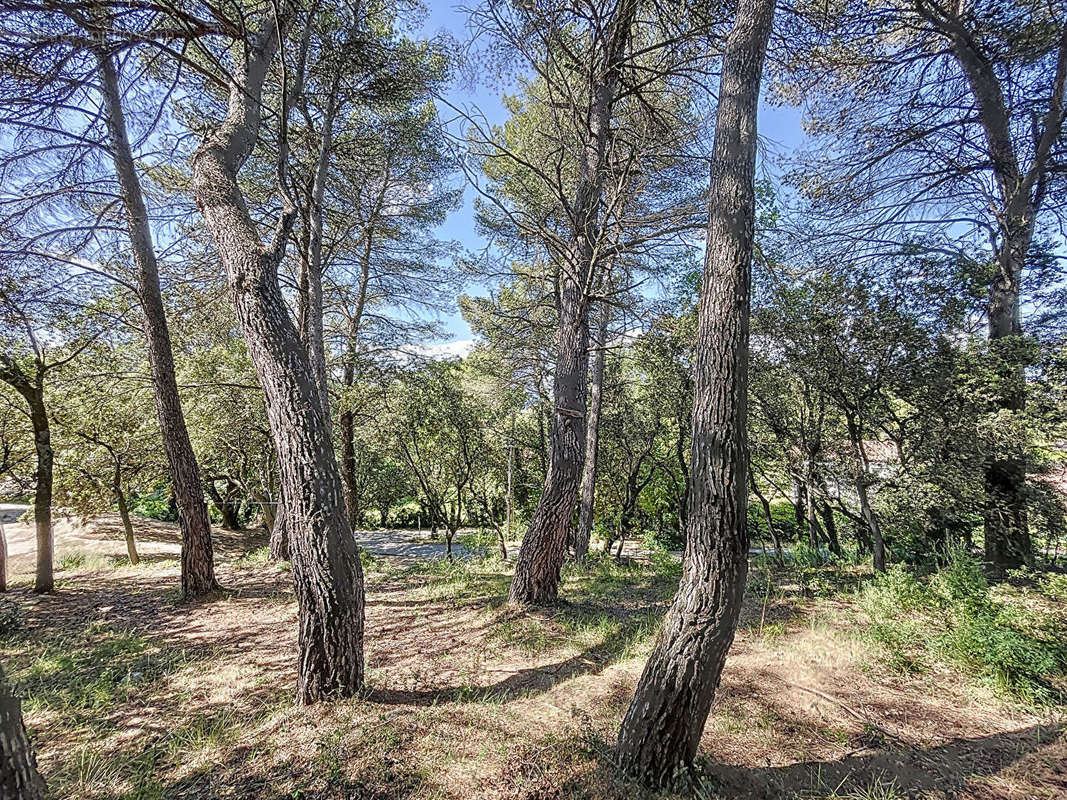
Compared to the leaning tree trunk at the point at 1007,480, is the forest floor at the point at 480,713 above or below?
below

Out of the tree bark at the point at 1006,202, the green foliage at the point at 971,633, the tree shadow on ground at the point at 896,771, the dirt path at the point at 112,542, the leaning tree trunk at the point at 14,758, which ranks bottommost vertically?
the dirt path at the point at 112,542

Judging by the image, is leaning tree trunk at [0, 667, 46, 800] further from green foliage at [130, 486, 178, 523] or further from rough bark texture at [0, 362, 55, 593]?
green foliage at [130, 486, 178, 523]

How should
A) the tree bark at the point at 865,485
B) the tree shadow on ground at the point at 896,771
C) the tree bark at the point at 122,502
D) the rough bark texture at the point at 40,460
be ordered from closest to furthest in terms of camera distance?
1. the tree shadow on ground at the point at 896,771
2. the rough bark texture at the point at 40,460
3. the tree bark at the point at 865,485
4. the tree bark at the point at 122,502

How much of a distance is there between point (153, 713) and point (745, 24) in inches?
222

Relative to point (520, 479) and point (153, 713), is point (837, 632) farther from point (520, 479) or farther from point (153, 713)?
point (520, 479)

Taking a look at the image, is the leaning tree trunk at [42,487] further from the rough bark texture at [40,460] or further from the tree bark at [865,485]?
the tree bark at [865,485]

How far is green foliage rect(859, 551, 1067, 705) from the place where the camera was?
9.40 feet

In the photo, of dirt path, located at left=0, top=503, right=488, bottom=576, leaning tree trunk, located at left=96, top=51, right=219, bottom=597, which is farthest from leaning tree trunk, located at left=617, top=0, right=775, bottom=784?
dirt path, located at left=0, top=503, right=488, bottom=576

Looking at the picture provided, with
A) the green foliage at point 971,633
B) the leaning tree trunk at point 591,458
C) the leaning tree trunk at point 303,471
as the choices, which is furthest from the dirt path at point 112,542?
the green foliage at point 971,633

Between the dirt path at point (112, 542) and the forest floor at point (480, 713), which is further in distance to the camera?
the dirt path at point (112, 542)

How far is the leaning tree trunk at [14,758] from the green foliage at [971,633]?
4.75 meters

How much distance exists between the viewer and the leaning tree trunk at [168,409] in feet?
15.6

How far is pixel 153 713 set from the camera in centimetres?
259

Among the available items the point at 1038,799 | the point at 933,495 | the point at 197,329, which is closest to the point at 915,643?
the point at 1038,799
